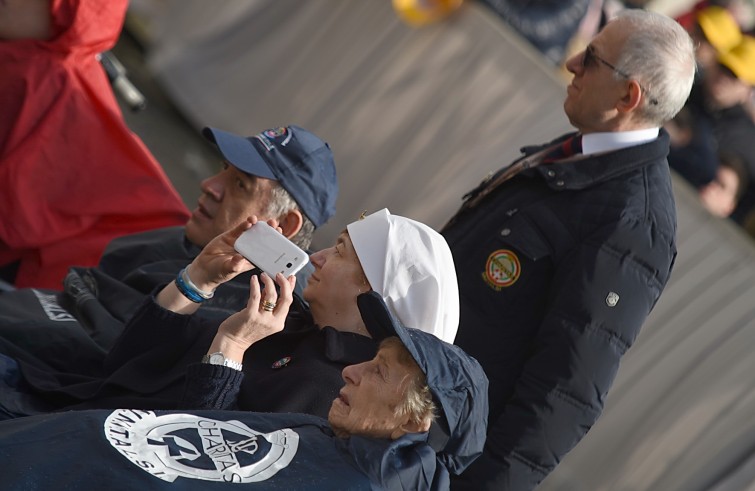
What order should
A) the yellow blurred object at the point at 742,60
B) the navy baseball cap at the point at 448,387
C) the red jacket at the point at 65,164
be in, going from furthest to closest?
the yellow blurred object at the point at 742,60 < the red jacket at the point at 65,164 < the navy baseball cap at the point at 448,387

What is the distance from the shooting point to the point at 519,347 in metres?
2.99

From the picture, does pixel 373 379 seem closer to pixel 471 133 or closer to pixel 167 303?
A: pixel 167 303

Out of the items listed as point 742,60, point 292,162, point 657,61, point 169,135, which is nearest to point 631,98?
point 657,61

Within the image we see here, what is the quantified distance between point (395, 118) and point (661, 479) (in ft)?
7.47

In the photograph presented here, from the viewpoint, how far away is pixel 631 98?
299 centimetres

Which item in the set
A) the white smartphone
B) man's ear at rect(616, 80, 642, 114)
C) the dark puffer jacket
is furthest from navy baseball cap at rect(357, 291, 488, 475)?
man's ear at rect(616, 80, 642, 114)

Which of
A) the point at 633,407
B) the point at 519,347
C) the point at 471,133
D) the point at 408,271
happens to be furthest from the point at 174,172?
the point at 408,271

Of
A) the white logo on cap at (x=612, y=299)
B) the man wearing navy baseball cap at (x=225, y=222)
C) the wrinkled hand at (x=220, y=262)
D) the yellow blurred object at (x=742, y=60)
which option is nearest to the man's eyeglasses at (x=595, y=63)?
the white logo on cap at (x=612, y=299)

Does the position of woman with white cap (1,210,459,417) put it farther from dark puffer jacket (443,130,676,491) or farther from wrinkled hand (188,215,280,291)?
dark puffer jacket (443,130,676,491)

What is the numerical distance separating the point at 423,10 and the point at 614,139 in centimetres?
247

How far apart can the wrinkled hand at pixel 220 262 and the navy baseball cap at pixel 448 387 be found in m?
0.53

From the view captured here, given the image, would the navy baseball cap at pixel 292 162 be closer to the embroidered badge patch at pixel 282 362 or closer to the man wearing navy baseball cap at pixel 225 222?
the man wearing navy baseball cap at pixel 225 222

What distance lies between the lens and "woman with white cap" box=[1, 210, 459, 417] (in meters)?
2.35

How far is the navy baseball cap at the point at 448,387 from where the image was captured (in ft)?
6.46
